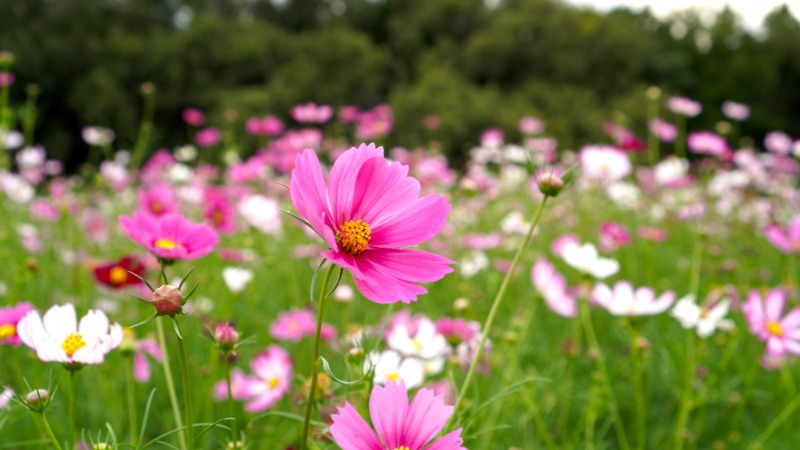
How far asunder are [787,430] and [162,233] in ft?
3.98

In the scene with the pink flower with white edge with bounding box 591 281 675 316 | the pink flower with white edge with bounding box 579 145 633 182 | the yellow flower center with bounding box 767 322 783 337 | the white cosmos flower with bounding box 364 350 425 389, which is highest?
the pink flower with white edge with bounding box 579 145 633 182

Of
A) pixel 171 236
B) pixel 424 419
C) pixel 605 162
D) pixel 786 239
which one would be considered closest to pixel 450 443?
pixel 424 419

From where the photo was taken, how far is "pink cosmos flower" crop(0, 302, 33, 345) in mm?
719

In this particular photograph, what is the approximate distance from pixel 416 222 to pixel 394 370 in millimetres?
294

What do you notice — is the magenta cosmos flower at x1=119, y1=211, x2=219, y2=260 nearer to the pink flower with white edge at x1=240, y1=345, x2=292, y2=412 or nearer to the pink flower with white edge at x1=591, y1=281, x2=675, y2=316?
the pink flower with white edge at x1=240, y1=345, x2=292, y2=412

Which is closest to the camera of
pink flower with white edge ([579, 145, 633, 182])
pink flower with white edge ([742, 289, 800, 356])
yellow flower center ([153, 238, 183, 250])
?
yellow flower center ([153, 238, 183, 250])

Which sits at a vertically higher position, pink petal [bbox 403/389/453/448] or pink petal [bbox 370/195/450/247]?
pink petal [bbox 370/195/450/247]

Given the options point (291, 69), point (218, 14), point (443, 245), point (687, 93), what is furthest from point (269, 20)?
point (443, 245)

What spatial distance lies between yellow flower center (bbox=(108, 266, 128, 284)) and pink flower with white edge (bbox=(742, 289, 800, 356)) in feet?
3.11

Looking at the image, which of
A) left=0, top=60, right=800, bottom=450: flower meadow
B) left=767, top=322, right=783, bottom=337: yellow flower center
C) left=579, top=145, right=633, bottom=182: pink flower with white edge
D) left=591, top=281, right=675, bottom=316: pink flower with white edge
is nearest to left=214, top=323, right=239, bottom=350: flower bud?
left=0, top=60, right=800, bottom=450: flower meadow

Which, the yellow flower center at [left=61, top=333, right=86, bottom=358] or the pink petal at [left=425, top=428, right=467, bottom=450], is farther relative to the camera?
the yellow flower center at [left=61, top=333, right=86, bottom=358]

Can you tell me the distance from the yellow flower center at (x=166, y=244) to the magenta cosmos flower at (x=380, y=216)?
8.8 inches

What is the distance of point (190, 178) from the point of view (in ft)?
10.1

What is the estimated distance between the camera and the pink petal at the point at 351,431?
42 cm
